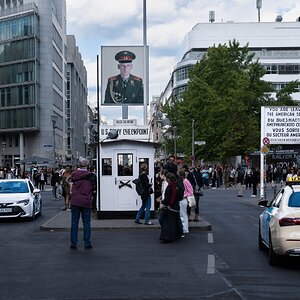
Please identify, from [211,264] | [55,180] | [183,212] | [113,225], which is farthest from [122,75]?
[55,180]

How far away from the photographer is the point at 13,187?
2170cm

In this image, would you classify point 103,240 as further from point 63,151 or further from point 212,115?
point 63,151

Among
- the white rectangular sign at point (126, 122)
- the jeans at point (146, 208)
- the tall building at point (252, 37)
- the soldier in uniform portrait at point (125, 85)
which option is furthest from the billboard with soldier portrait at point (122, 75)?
the tall building at point (252, 37)

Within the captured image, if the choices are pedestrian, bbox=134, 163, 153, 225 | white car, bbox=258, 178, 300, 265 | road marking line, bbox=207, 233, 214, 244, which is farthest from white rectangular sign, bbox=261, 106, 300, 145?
white car, bbox=258, 178, 300, 265

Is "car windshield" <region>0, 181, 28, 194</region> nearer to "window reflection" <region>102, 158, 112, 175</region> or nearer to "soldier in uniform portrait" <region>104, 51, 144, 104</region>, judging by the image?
"window reflection" <region>102, 158, 112, 175</region>

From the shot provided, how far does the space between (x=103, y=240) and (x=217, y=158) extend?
138 feet

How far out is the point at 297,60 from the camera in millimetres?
93875

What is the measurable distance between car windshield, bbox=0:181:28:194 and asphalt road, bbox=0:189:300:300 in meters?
5.07

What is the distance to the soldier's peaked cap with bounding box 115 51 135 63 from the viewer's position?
22.2 metres

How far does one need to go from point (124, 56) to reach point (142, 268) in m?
12.7

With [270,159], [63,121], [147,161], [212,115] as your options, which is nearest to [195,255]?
[147,161]

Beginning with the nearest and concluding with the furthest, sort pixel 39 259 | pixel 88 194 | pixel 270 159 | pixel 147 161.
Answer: pixel 39 259 → pixel 88 194 → pixel 147 161 → pixel 270 159

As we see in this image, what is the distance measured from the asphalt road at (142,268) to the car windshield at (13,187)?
5.07 meters

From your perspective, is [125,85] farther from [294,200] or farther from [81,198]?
[294,200]
